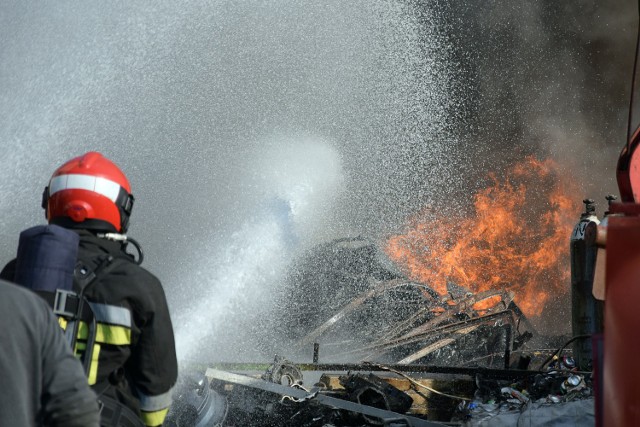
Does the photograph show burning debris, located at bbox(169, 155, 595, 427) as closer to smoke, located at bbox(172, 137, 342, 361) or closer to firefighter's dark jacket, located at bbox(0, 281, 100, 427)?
smoke, located at bbox(172, 137, 342, 361)

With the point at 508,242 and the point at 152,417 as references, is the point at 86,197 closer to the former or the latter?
the point at 152,417

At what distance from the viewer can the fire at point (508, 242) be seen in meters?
16.8

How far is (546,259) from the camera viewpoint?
57.7 ft

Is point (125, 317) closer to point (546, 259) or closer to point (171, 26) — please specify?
point (171, 26)

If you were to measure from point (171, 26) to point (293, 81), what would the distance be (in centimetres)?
306

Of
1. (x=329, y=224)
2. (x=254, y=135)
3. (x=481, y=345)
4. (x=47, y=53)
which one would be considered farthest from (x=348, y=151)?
(x=481, y=345)

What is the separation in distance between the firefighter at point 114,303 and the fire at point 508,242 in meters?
13.2

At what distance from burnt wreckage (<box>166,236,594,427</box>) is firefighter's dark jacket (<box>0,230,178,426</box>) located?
9.00 ft

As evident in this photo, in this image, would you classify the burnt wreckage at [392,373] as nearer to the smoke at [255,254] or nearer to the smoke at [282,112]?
the smoke at [255,254]

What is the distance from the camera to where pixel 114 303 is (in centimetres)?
264

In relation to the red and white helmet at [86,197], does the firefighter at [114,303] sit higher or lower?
lower

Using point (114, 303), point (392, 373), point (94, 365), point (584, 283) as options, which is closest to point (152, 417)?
point (94, 365)

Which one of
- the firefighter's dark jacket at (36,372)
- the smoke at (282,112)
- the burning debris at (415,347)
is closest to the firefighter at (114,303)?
the firefighter's dark jacket at (36,372)

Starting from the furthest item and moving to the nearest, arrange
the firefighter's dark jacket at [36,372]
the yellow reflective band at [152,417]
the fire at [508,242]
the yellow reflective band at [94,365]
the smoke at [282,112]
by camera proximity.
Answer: the fire at [508,242] → the smoke at [282,112] → the yellow reflective band at [152,417] → the yellow reflective band at [94,365] → the firefighter's dark jacket at [36,372]
